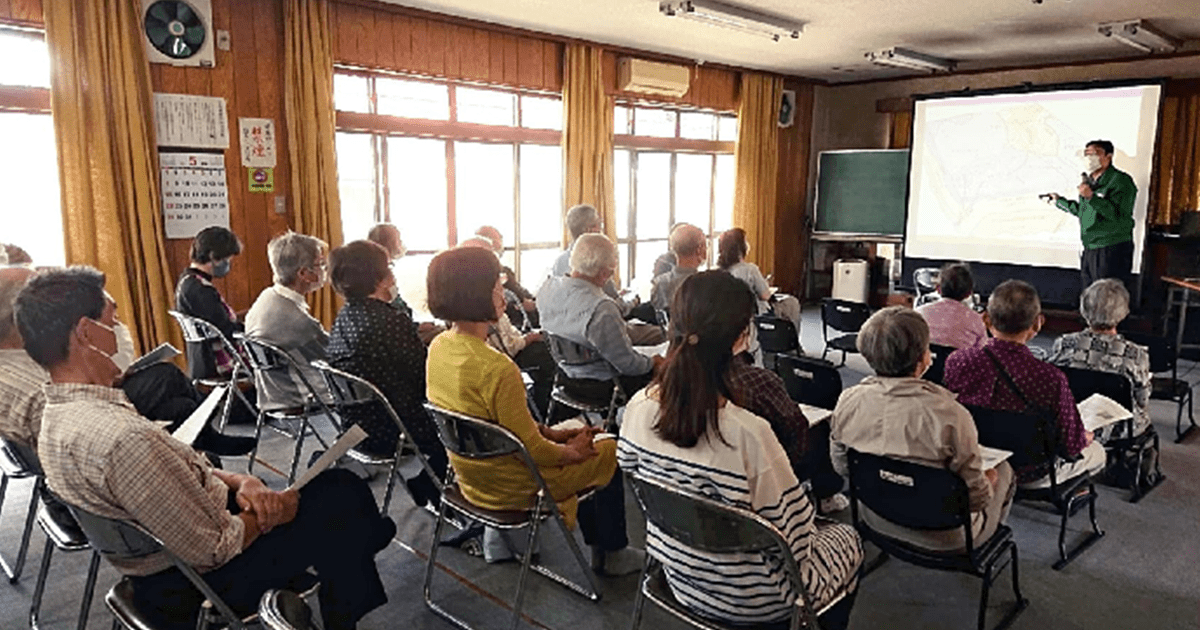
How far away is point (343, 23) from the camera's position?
17.9 ft

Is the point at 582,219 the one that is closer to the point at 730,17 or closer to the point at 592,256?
the point at 592,256

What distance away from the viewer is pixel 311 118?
5.26 meters

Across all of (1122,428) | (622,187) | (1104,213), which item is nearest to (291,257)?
(1122,428)

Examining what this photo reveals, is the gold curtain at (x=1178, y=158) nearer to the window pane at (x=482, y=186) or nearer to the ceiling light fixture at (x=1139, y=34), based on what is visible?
the ceiling light fixture at (x=1139, y=34)

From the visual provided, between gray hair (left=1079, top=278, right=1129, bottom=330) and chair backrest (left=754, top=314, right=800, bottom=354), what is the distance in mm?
1550

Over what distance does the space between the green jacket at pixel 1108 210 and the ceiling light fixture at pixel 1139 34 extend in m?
1.21

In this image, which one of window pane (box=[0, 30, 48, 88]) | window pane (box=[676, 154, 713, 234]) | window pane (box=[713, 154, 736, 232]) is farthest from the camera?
window pane (box=[713, 154, 736, 232])

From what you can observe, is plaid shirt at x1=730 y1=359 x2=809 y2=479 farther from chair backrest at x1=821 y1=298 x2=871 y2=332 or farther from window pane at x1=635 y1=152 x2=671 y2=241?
window pane at x1=635 y1=152 x2=671 y2=241

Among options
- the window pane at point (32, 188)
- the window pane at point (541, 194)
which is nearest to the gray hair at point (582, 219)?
the window pane at point (541, 194)

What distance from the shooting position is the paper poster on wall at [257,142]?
5094mm

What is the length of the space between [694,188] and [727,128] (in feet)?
2.67

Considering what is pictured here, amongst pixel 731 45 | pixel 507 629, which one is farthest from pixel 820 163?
pixel 507 629

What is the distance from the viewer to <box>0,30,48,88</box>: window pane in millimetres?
4273

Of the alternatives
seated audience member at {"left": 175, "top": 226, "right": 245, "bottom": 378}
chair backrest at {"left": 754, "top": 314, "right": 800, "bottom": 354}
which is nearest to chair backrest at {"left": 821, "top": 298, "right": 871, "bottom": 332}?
chair backrest at {"left": 754, "top": 314, "right": 800, "bottom": 354}
